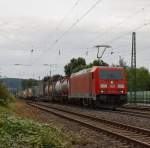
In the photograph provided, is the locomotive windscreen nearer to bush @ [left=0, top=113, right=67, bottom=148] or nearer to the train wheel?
the train wheel

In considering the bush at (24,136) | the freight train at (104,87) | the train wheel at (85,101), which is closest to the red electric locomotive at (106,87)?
the freight train at (104,87)

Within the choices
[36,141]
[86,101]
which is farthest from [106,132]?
[86,101]

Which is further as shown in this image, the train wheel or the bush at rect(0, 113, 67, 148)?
the train wheel

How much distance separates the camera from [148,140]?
15734 mm

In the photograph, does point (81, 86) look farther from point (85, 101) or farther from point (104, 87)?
point (104, 87)

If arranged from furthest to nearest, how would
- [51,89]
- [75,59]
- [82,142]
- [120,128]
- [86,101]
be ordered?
[75,59] < [51,89] < [86,101] < [120,128] < [82,142]

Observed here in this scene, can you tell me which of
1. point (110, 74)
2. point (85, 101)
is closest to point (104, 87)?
point (110, 74)

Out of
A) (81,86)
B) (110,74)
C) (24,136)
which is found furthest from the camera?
(81,86)

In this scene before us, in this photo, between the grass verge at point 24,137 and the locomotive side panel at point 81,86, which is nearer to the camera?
the grass verge at point 24,137

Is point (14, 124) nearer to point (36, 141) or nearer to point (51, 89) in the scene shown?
point (36, 141)

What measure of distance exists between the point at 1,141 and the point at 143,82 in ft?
367

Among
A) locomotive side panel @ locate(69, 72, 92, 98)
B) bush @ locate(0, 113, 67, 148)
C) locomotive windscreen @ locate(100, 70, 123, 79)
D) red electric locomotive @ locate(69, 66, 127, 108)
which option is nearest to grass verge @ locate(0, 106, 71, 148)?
bush @ locate(0, 113, 67, 148)

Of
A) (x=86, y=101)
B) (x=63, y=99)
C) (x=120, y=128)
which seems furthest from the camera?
(x=63, y=99)

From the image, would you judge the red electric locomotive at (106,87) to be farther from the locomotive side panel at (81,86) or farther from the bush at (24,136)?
the bush at (24,136)
